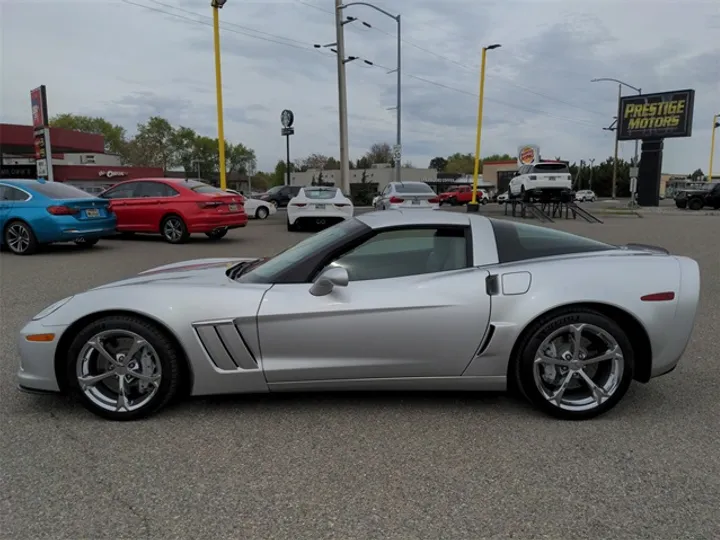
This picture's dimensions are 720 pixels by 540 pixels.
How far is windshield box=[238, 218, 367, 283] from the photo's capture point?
333 centimetres

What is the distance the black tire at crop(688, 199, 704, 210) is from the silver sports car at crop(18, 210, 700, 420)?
35.1 metres

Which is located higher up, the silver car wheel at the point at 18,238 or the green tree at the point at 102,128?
the green tree at the point at 102,128

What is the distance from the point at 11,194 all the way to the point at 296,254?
867 centimetres

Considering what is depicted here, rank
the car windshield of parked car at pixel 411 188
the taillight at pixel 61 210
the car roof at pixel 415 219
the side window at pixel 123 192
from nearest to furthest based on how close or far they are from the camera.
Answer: the car roof at pixel 415 219 < the taillight at pixel 61 210 < the side window at pixel 123 192 < the car windshield of parked car at pixel 411 188

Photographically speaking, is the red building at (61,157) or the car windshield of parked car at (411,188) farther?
the red building at (61,157)

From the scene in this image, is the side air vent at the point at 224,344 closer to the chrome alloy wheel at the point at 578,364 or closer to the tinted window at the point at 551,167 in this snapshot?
the chrome alloy wheel at the point at 578,364

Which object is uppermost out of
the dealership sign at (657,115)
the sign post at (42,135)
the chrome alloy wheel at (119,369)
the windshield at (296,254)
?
the dealership sign at (657,115)

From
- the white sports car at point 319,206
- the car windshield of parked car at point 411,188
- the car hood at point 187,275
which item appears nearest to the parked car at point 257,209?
the white sports car at point 319,206

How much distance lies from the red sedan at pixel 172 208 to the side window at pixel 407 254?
8751 mm

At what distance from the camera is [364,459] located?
108 inches

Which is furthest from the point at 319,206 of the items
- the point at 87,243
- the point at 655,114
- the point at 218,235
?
the point at 655,114

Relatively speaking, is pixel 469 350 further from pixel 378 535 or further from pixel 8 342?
pixel 8 342

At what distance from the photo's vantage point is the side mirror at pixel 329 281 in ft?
9.89

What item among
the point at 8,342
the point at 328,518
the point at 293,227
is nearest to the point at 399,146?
the point at 293,227
